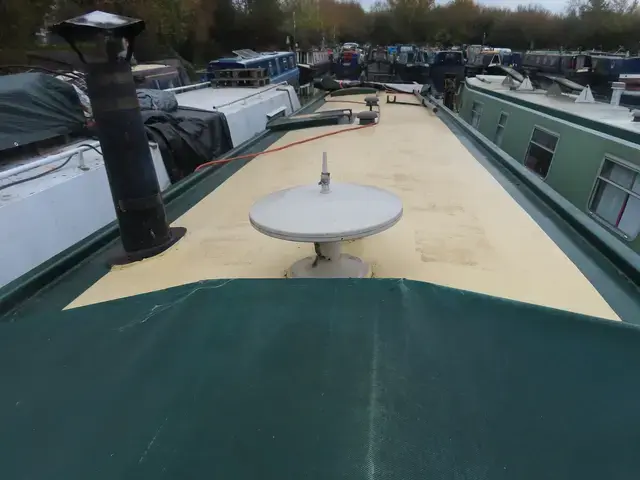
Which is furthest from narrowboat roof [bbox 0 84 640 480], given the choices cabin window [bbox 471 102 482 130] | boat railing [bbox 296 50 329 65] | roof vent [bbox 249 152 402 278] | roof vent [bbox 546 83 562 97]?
boat railing [bbox 296 50 329 65]

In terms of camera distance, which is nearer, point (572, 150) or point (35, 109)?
point (35, 109)

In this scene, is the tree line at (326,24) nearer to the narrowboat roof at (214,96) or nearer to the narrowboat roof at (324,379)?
the narrowboat roof at (214,96)

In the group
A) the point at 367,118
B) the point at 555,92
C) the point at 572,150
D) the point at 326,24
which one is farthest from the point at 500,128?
the point at 326,24

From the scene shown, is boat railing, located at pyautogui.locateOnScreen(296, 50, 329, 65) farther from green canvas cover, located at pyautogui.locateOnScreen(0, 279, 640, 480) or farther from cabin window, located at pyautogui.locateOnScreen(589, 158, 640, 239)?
green canvas cover, located at pyautogui.locateOnScreen(0, 279, 640, 480)

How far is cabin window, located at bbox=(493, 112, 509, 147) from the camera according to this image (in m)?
6.62

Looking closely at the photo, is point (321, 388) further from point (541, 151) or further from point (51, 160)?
point (541, 151)

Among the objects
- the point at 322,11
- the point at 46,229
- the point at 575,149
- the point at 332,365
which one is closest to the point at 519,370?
the point at 332,365

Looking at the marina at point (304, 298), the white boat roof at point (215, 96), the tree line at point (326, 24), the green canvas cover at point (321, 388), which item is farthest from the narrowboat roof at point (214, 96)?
the tree line at point (326, 24)

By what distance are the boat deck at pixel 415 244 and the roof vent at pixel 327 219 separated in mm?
298

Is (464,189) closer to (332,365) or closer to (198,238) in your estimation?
(198,238)

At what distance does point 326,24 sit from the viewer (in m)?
52.0

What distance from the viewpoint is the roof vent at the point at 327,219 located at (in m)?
1.85

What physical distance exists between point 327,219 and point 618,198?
3.01 metres

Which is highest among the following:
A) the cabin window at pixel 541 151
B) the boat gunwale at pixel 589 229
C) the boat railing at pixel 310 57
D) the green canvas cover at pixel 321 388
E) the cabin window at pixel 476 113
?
the green canvas cover at pixel 321 388
